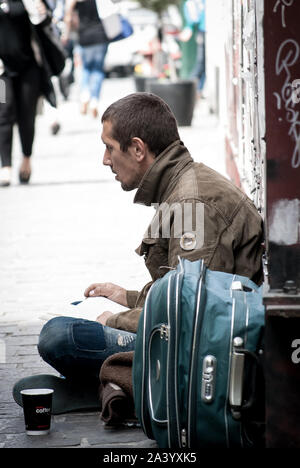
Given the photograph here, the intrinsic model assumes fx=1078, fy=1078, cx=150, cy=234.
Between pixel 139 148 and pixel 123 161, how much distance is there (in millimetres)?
95

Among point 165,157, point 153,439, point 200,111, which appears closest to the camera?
point 153,439

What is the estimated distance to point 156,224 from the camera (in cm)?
382

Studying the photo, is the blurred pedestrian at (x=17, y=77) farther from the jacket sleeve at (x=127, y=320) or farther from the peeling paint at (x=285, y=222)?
the peeling paint at (x=285, y=222)

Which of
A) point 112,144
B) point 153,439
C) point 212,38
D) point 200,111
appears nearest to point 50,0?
point 212,38

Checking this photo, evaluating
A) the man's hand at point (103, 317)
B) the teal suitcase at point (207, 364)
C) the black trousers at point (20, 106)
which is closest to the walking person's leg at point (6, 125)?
the black trousers at point (20, 106)

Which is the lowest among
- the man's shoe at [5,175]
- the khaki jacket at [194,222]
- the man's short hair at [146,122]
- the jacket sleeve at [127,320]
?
the man's shoe at [5,175]

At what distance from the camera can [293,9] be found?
3.10m

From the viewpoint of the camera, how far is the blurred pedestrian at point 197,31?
17.2 metres

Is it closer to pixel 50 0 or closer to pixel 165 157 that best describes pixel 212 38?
pixel 50 0

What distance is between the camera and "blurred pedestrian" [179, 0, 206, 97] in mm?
17172

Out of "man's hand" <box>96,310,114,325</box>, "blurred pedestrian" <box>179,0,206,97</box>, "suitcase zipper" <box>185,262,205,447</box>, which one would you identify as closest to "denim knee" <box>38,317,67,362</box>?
"man's hand" <box>96,310,114,325</box>

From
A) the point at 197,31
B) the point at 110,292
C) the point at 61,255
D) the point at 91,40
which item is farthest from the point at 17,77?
the point at 197,31

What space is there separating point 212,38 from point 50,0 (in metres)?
2.25

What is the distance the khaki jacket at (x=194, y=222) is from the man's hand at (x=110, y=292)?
0.20m
